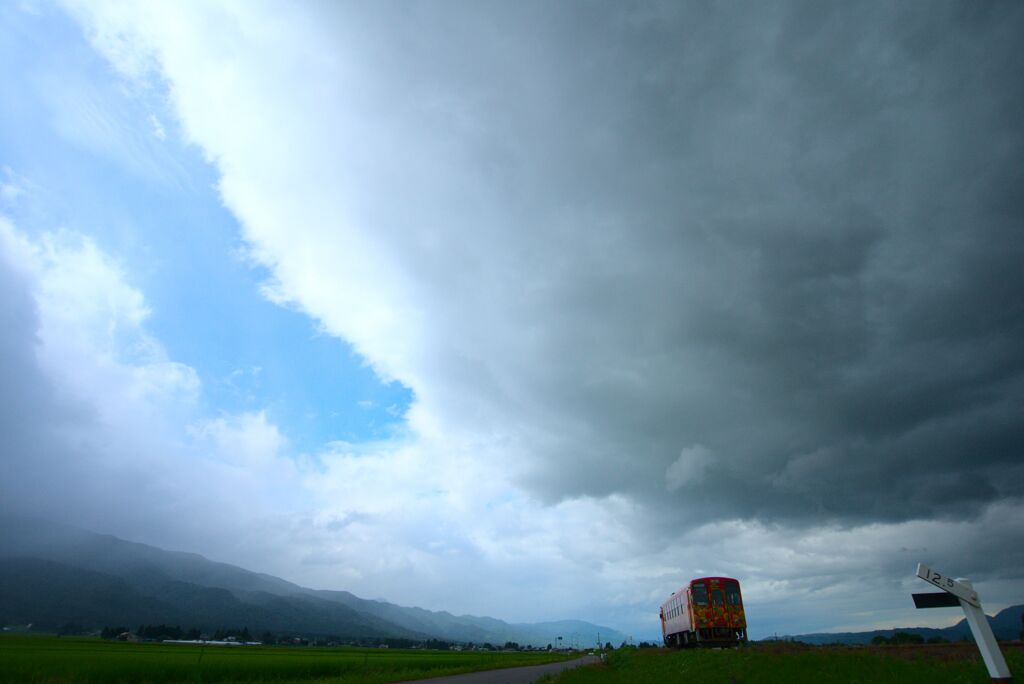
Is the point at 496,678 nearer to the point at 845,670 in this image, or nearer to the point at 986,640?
the point at 845,670

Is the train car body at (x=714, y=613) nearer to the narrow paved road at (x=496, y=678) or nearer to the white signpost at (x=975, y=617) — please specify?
the narrow paved road at (x=496, y=678)

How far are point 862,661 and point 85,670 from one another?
45.4m

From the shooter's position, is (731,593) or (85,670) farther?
(731,593)

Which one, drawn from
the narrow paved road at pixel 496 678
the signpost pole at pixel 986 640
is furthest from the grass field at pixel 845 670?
the narrow paved road at pixel 496 678

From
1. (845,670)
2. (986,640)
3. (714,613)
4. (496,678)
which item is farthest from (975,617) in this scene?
(714,613)

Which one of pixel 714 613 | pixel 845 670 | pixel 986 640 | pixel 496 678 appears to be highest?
pixel 714 613

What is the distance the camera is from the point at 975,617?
8.55 m

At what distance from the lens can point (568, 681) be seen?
29.0 meters

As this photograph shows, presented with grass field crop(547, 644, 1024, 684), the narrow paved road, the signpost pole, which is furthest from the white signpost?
the narrow paved road

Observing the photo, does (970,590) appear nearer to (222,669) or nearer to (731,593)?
(731,593)

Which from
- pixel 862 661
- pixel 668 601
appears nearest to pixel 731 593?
pixel 668 601

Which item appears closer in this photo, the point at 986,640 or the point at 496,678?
the point at 986,640

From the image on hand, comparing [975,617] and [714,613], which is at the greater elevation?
[714,613]

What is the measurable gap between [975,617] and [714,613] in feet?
119
